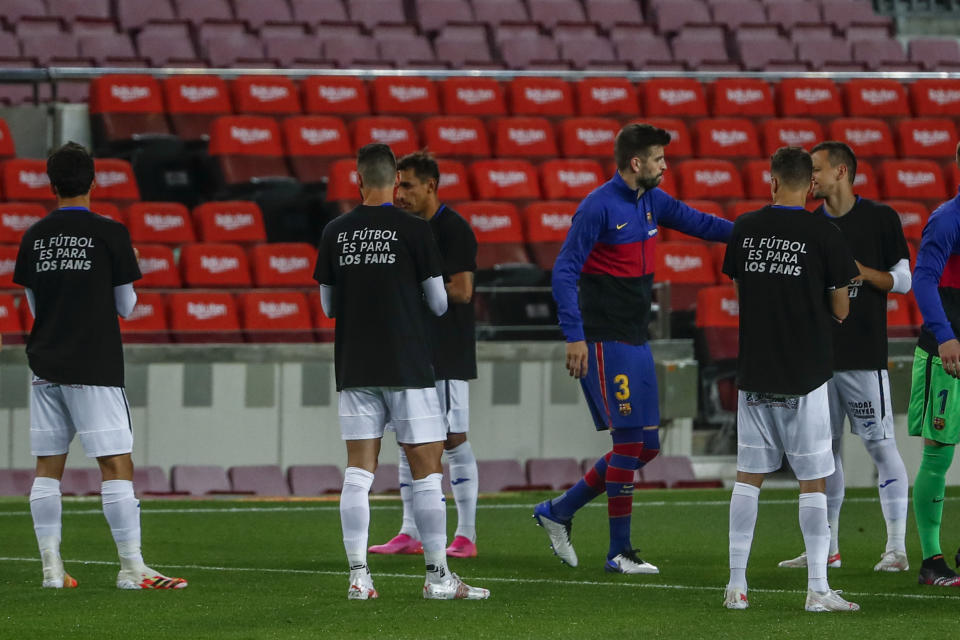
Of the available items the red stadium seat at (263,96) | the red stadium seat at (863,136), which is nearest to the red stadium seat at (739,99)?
the red stadium seat at (863,136)

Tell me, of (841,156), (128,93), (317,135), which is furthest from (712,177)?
(841,156)

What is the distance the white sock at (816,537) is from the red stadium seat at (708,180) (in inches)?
381

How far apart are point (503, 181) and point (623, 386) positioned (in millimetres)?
8022

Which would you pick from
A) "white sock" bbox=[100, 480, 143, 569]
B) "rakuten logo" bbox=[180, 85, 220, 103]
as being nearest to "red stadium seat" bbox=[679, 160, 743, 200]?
"rakuten logo" bbox=[180, 85, 220, 103]

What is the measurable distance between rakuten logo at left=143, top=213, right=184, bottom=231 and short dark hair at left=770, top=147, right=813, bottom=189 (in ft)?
28.7

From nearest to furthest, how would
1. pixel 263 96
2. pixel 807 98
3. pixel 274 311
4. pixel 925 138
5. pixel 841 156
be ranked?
1. pixel 841 156
2. pixel 274 311
3. pixel 263 96
4. pixel 925 138
5. pixel 807 98

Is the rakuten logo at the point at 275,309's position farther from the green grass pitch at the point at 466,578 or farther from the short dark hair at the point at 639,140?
the short dark hair at the point at 639,140

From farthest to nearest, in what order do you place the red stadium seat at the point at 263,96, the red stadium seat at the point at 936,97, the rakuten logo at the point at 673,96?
the red stadium seat at the point at 936,97 → the rakuten logo at the point at 673,96 → the red stadium seat at the point at 263,96

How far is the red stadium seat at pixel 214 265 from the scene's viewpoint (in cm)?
1363

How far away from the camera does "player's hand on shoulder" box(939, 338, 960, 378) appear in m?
7.05

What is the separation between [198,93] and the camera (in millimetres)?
16328

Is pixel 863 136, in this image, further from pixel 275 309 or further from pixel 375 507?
pixel 375 507

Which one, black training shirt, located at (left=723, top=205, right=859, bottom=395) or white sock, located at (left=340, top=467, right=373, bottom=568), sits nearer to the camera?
black training shirt, located at (left=723, top=205, right=859, bottom=395)

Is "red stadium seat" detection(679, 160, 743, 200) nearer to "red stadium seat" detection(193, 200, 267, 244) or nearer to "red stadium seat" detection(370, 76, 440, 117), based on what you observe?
"red stadium seat" detection(370, 76, 440, 117)
